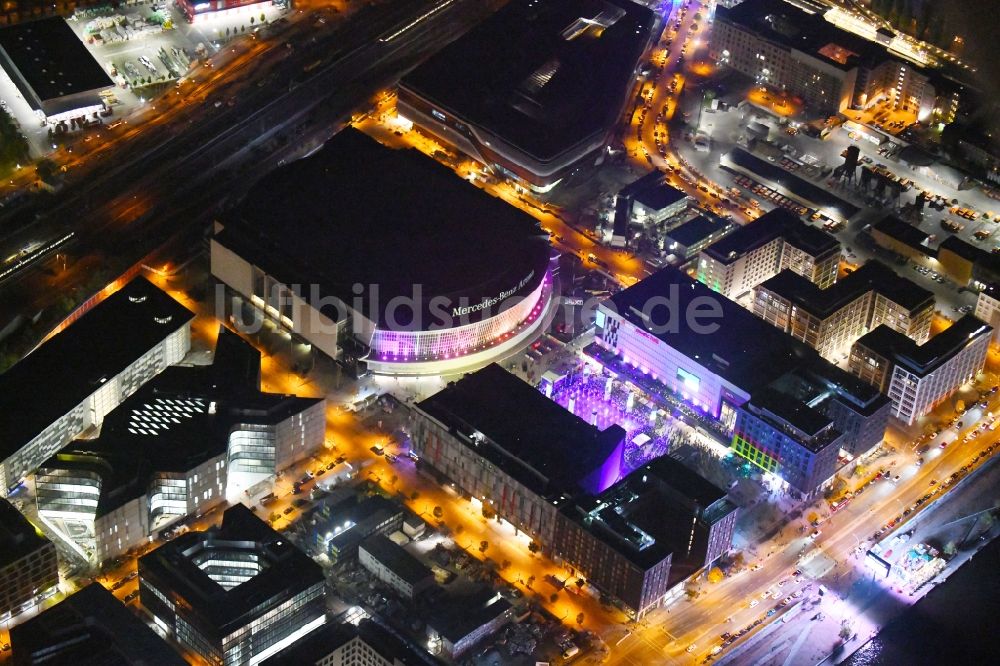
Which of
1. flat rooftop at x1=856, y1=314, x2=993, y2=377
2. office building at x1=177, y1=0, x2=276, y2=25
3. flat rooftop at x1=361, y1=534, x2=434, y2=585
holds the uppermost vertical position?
office building at x1=177, y1=0, x2=276, y2=25

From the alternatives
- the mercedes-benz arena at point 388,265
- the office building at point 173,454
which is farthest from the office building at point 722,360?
the office building at point 173,454

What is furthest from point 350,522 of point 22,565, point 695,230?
point 695,230

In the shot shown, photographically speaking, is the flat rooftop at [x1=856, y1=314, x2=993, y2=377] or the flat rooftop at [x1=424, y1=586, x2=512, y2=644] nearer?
the flat rooftop at [x1=424, y1=586, x2=512, y2=644]

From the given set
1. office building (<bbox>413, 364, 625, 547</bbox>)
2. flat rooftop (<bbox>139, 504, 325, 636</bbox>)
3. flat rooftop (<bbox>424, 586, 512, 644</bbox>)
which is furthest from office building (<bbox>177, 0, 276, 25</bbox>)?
flat rooftop (<bbox>424, 586, 512, 644</bbox>)

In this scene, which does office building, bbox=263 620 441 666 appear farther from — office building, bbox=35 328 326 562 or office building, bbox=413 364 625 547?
office building, bbox=35 328 326 562

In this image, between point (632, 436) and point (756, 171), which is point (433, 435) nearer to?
point (632, 436)

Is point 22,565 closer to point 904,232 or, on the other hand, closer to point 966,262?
point 904,232

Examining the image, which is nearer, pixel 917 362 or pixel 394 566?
pixel 394 566

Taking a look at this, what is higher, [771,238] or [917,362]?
[771,238]
